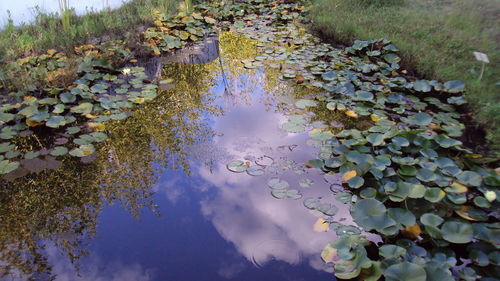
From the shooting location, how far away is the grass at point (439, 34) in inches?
120

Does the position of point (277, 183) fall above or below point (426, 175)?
below

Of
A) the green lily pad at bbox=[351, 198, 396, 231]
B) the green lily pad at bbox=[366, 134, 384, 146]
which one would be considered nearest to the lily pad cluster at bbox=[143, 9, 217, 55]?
the green lily pad at bbox=[366, 134, 384, 146]

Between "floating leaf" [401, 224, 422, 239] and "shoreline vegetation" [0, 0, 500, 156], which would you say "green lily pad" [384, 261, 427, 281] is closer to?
"floating leaf" [401, 224, 422, 239]

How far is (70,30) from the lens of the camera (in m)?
4.10

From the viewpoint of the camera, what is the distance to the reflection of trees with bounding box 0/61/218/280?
186cm

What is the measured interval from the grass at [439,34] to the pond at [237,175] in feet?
0.73

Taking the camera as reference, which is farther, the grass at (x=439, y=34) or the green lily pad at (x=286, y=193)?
the grass at (x=439, y=34)

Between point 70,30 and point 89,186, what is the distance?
8.82ft

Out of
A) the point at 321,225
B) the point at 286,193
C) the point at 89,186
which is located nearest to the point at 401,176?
the point at 321,225

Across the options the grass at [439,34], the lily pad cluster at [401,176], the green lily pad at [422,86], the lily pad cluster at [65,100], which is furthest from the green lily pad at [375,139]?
the lily pad cluster at [65,100]

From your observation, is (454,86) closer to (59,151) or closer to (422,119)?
(422,119)

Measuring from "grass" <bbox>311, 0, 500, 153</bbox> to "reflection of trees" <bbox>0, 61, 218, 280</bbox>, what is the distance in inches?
92.0

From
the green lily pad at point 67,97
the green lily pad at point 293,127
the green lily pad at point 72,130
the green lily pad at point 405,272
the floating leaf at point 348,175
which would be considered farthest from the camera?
the green lily pad at point 67,97

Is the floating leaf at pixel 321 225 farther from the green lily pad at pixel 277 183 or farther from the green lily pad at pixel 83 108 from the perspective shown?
the green lily pad at pixel 83 108
